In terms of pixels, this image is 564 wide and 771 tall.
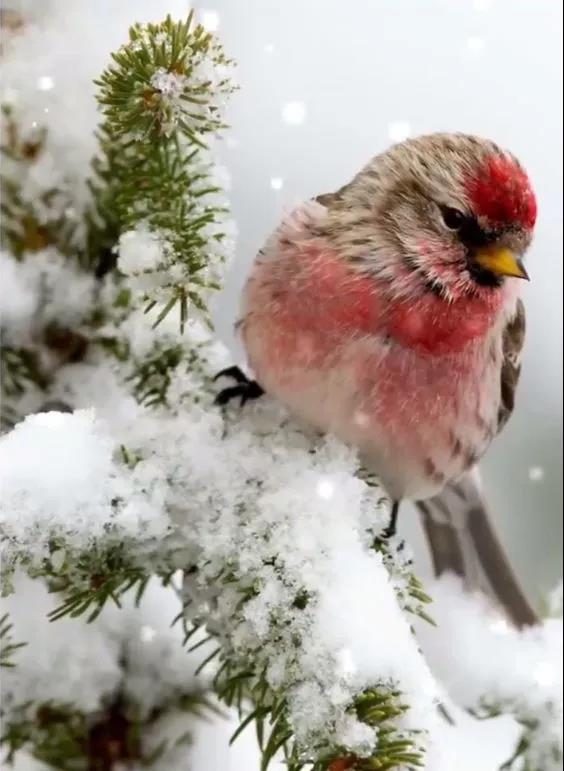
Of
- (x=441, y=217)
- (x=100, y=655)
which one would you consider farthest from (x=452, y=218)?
(x=100, y=655)

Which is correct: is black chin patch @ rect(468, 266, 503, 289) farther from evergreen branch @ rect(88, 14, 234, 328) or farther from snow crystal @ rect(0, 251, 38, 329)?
snow crystal @ rect(0, 251, 38, 329)

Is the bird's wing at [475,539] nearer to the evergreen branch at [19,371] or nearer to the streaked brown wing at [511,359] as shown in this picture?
the streaked brown wing at [511,359]

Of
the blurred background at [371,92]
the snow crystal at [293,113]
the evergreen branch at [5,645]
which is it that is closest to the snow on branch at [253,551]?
the evergreen branch at [5,645]

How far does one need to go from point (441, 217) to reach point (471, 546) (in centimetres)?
37

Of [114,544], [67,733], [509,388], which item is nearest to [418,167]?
[509,388]

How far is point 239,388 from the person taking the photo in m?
0.71

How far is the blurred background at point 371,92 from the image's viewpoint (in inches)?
27.8

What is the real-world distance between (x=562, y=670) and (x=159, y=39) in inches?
23.6

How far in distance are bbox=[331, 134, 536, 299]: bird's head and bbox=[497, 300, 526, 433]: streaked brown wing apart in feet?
0.25

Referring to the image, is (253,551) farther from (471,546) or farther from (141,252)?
(471,546)

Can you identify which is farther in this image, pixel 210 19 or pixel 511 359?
pixel 511 359

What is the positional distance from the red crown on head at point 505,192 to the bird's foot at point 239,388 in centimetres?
21

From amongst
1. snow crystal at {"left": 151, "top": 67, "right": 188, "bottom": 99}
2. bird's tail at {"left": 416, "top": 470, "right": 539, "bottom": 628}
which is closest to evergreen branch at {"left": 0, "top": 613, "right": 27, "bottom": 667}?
snow crystal at {"left": 151, "top": 67, "right": 188, "bottom": 99}

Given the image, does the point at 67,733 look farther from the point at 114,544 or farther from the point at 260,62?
the point at 260,62
